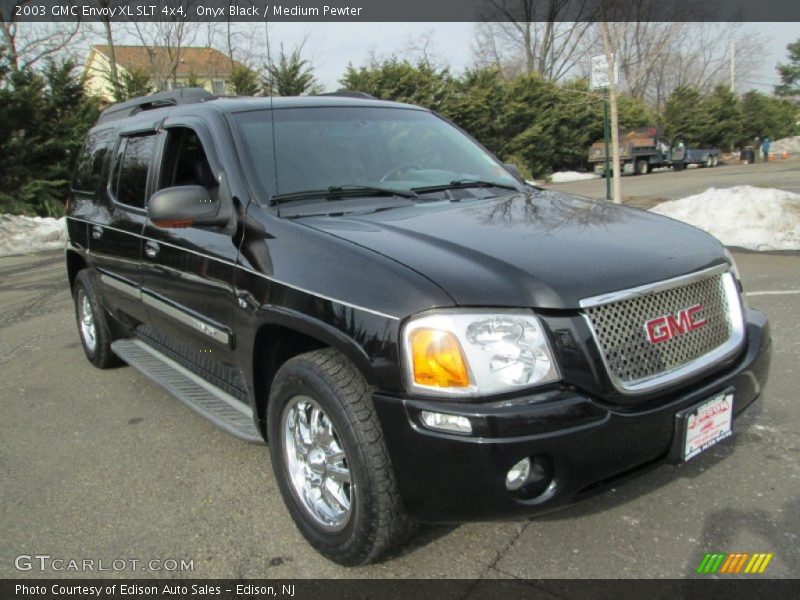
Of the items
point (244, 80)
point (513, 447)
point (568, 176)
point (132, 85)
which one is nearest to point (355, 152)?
point (513, 447)

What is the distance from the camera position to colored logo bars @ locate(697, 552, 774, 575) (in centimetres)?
247

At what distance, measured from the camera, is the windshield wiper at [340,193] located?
3.10 meters

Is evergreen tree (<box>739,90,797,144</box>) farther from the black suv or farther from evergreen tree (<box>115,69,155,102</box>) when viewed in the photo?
the black suv

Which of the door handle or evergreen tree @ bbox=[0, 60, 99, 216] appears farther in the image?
evergreen tree @ bbox=[0, 60, 99, 216]

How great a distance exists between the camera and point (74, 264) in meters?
5.54

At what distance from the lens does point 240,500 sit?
319cm

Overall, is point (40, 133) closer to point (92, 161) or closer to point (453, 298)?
point (92, 161)

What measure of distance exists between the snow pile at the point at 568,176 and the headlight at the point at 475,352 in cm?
2740

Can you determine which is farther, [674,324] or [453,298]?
[674,324]

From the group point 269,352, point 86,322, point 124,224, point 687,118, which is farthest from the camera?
point 687,118

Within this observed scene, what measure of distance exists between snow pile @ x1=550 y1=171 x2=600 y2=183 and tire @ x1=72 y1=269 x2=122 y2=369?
25217 mm

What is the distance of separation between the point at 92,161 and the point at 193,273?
2.39 m

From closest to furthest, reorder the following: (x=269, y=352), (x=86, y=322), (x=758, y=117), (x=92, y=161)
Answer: (x=269, y=352), (x=92, y=161), (x=86, y=322), (x=758, y=117)
